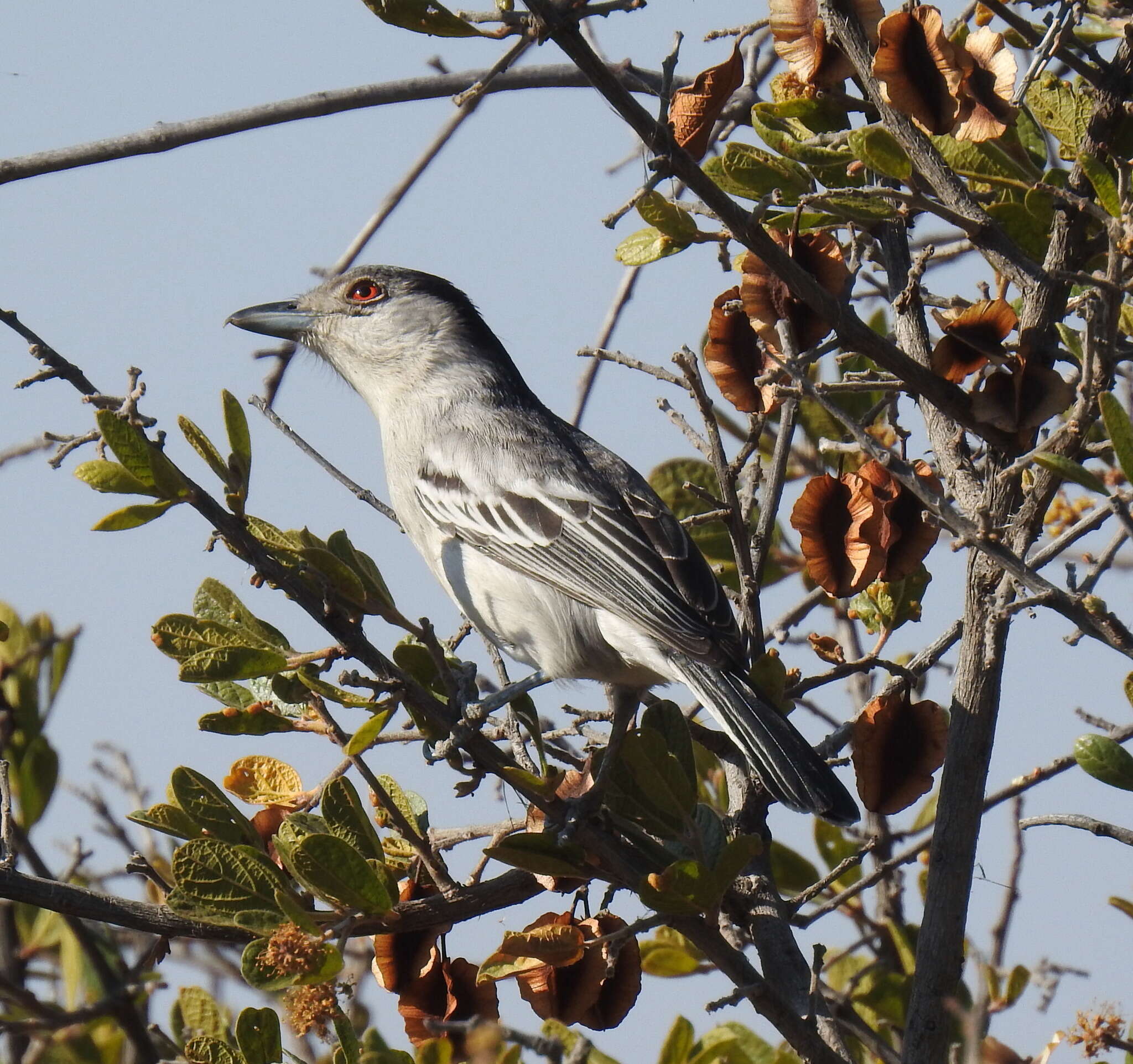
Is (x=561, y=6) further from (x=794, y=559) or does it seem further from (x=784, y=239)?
(x=794, y=559)

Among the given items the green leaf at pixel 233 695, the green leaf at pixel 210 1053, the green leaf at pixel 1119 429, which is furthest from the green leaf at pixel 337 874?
the green leaf at pixel 1119 429

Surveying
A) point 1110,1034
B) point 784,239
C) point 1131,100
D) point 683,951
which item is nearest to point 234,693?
point 683,951

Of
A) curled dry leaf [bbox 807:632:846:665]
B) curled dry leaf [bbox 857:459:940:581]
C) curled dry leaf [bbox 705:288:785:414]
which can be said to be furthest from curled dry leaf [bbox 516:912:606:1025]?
curled dry leaf [bbox 705:288:785:414]

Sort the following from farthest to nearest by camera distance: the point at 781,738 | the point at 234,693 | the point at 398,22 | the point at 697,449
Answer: the point at 697,449 → the point at 781,738 → the point at 234,693 → the point at 398,22

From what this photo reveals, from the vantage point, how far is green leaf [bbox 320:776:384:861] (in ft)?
8.76

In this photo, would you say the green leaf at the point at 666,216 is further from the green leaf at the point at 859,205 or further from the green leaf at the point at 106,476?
the green leaf at the point at 106,476

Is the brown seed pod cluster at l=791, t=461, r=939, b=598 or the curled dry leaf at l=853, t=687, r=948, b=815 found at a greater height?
the brown seed pod cluster at l=791, t=461, r=939, b=598

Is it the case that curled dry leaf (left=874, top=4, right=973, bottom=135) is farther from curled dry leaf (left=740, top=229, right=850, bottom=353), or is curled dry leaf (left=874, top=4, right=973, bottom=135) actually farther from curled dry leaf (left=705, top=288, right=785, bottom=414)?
curled dry leaf (left=705, top=288, right=785, bottom=414)

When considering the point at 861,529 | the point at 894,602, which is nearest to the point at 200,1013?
the point at 861,529

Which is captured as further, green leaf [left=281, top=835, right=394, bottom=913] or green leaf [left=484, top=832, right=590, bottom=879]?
green leaf [left=484, top=832, right=590, bottom=879]

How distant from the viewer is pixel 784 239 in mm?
3219

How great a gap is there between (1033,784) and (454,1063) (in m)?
1.41

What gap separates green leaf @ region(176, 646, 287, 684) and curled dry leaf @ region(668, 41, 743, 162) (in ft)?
4.32

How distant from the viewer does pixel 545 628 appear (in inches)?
A: 164
